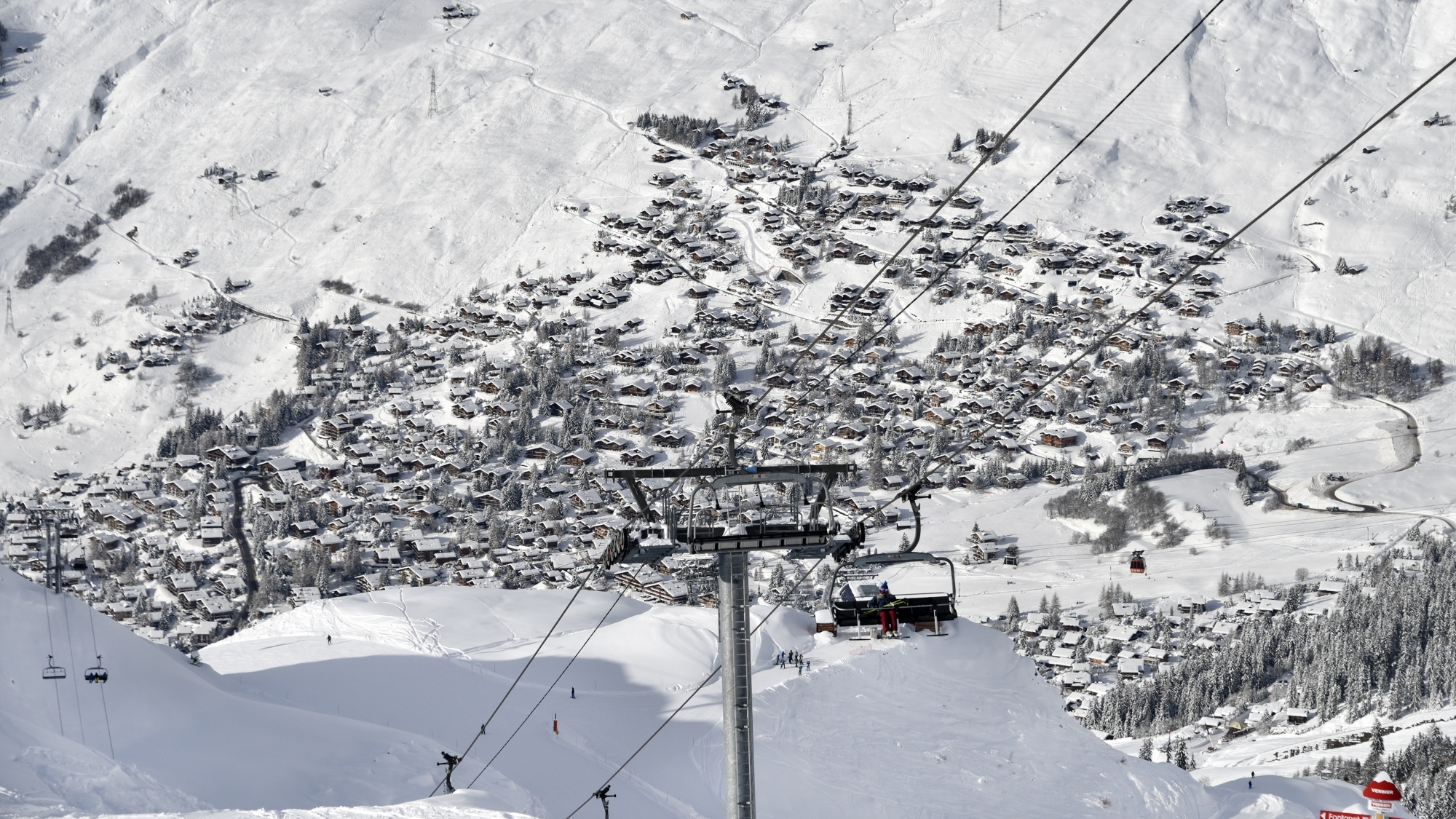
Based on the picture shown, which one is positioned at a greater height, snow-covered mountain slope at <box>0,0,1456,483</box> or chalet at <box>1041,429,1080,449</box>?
snow-covered mountain slope at <box>0,0,1456,483</box>

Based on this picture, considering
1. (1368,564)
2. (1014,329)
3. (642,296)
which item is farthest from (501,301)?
(1368,564)

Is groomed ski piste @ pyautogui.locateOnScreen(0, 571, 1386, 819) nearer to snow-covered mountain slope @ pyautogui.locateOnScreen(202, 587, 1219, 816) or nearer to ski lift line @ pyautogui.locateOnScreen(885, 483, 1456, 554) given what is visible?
snow-covered mountain slope @ pyautogui.locateOnScreen(202, 587, 1219, 816)

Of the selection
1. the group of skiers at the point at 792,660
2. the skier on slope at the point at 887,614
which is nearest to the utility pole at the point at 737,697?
the group of skiers at the point at 792,660

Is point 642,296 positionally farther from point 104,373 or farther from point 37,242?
point 37,242

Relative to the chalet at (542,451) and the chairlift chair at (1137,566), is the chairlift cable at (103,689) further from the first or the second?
the chalet at (542,451)

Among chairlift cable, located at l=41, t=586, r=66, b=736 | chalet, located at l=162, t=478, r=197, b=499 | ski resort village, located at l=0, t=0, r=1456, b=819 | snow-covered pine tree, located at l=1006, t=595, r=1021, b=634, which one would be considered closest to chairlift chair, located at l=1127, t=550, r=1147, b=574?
ski resort village, located at l=0, t=0, r=1456, b=819

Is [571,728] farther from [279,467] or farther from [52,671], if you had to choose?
[279,467]
